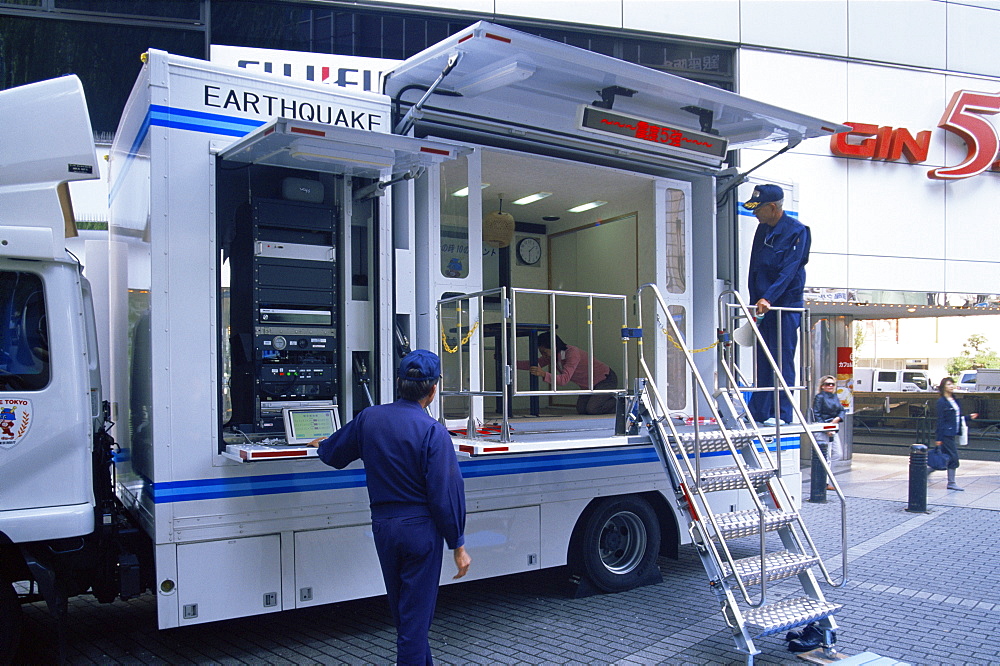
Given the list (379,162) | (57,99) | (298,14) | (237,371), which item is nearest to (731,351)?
(379,162)

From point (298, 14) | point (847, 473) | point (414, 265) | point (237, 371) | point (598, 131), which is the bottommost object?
point (847, 473)

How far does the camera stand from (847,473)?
1471 centimetres

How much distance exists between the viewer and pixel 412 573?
4.07m

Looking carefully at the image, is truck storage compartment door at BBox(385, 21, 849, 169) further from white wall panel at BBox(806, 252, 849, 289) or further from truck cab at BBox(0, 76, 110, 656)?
white wall panel at BBox(806, 252, 849, 289)

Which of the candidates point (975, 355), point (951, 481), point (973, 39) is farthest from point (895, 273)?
point (975, 355)

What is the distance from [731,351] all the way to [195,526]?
4.24 metres

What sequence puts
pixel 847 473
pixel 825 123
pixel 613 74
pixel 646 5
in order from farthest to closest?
1. pixel 847 473
2. pixel 646 5
3. pixel 825 123
4. pixel 613 74

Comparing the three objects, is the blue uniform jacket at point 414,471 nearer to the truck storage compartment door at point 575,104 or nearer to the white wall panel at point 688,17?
the truck storage compartment door at point 575,104

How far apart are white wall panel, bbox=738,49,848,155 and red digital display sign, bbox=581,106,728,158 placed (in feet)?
26.5

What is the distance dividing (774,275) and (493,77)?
11.3 feet

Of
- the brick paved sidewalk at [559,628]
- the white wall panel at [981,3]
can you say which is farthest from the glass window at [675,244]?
the white wall panel at [981,3]

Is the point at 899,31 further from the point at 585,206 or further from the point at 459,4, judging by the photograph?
the point at 585,206

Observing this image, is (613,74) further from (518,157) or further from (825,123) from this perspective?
(825,123)

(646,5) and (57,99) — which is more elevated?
(646,5)
